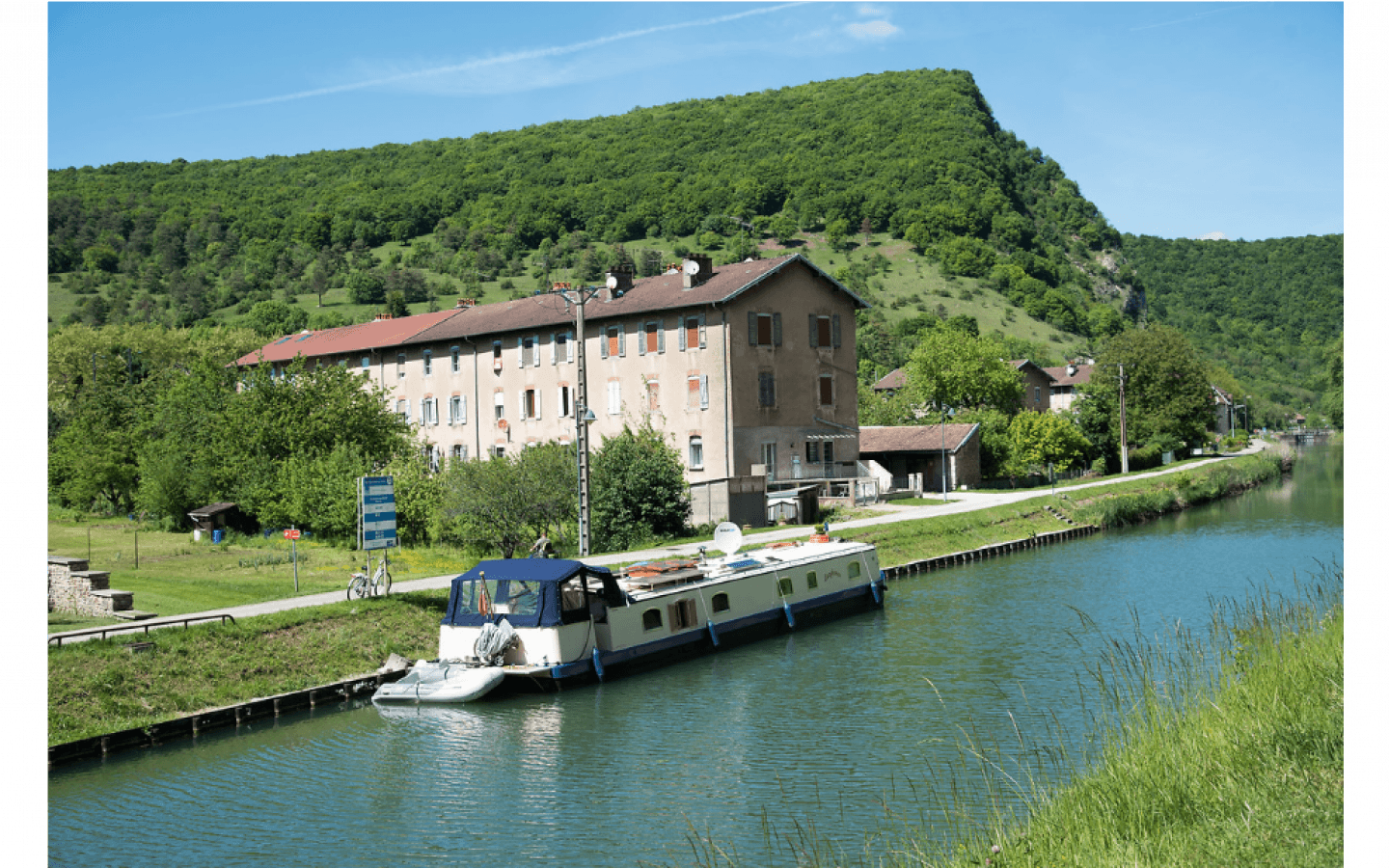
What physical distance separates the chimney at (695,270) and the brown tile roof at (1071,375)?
68357 millimetres

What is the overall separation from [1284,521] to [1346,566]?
56.5 metres

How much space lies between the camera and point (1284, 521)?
53125mm

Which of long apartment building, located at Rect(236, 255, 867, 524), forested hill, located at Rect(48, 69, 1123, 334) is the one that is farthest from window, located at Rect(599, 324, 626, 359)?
forested hill, located at Rect(48, 69, 1123, 334)

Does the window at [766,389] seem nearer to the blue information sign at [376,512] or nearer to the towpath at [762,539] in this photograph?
the towpath at [762,539]

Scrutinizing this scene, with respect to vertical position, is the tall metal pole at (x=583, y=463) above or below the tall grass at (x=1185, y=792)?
above

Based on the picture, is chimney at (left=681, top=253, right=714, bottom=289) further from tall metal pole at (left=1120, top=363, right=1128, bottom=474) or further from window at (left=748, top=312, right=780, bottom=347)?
tall metal pole at (left=1120, top=363, right=1128, bottom=474)

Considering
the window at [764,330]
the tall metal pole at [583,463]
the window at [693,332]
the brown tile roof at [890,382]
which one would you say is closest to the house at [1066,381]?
the brown tile roof at [890,382]

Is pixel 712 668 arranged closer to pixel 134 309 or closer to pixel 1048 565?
pixel 1048 565

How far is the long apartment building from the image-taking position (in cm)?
5241

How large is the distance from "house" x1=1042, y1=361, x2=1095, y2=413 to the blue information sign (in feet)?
305

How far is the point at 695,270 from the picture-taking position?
54.2 metres

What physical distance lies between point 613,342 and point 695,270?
19.4 ft

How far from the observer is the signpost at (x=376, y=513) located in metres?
26.7

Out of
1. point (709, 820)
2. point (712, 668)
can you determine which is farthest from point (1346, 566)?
point (712, 668)
